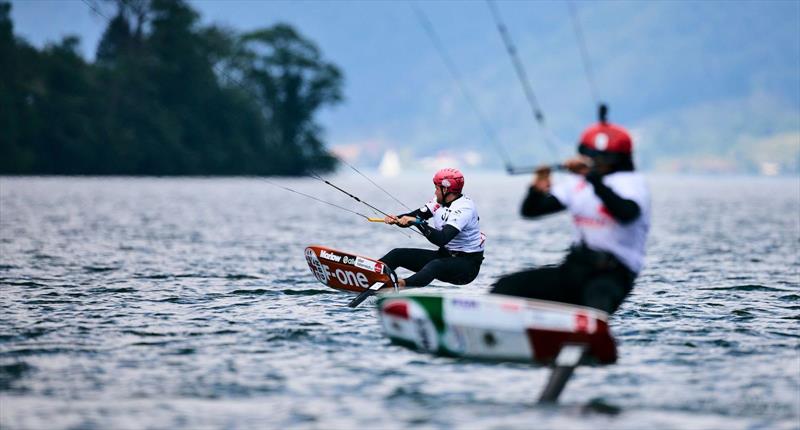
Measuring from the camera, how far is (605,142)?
37.4 ft

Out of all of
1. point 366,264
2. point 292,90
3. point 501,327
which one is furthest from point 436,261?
point 292,90

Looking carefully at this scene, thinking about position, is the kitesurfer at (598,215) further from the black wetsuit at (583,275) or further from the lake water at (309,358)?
the lake water at (309,358)

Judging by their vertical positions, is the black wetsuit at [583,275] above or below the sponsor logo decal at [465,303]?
above

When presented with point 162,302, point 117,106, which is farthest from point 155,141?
point 162,302

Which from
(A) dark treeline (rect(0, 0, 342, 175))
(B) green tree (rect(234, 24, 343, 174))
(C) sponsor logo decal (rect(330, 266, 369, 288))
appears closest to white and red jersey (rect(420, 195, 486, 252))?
(C) sponsor logo decal (rect(330, 266, 369, 288))

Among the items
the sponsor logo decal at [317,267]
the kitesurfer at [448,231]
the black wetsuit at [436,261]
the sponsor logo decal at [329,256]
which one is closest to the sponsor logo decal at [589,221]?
the kitesurfer at [448,231]

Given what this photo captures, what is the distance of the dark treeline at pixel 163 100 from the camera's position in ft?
340

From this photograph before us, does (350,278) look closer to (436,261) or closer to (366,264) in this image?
(366,264)

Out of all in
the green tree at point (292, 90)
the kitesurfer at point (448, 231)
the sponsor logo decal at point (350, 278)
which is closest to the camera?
the kitesurfer at point (448, 231)

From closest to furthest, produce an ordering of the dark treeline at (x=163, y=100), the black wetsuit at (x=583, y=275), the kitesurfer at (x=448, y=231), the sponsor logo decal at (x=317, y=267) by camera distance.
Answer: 1. the black wetsuit at (x=583, y=275)
2. the kitesurfer at (x=448, y=231)
3. the sponsor logo decal at (x=317, y=267)
4. the dark treeline at (x=163, y=100)

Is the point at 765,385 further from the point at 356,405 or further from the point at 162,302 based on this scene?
the point at 162,302

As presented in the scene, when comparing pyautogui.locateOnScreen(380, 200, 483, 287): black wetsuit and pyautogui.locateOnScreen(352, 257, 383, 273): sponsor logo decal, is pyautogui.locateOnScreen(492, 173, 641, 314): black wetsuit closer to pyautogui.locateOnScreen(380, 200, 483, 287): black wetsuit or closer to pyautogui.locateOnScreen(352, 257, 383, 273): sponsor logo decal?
pyautogui.locateOnScreen(380, 200, 483, 287): black wetsuit

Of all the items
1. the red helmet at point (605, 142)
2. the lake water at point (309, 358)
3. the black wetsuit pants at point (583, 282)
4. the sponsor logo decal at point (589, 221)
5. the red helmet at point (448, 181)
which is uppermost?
the red helmet at point (605, 142)

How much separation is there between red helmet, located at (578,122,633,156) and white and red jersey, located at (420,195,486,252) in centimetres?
592
